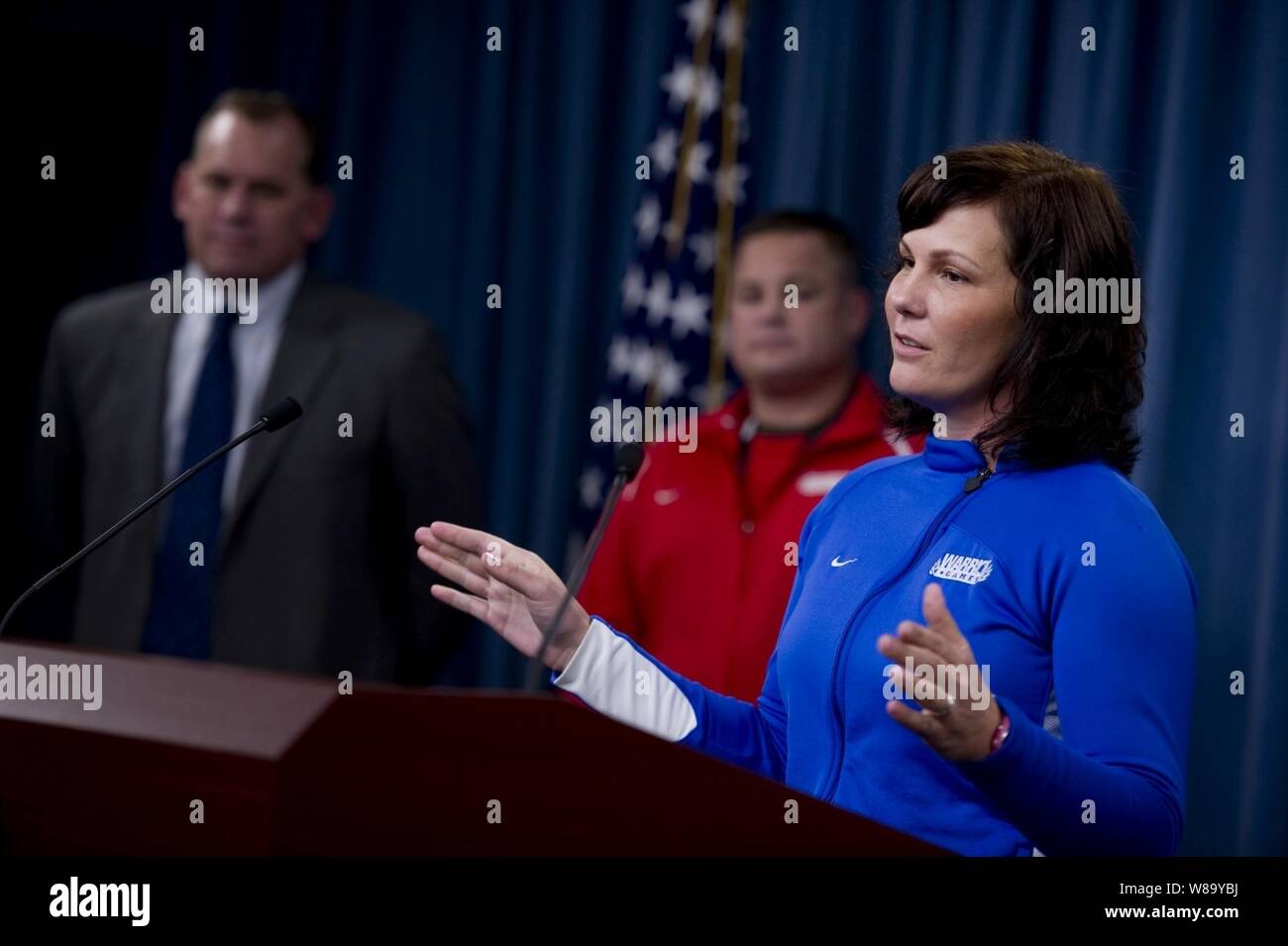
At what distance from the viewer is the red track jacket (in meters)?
3.13

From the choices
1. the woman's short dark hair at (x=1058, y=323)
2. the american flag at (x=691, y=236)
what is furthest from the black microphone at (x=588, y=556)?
the american flag at (x=691, y=236)

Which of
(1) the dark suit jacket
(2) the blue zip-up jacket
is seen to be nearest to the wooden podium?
(2) the blue zip-up jacket

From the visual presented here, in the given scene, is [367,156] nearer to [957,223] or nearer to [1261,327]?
[1261,327]

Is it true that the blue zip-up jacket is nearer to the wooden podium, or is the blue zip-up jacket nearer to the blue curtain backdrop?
the wooden podium

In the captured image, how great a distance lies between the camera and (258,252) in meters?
3.29

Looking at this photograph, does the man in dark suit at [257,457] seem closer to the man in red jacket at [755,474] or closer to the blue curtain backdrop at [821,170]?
the man in red jacket at [755,474]

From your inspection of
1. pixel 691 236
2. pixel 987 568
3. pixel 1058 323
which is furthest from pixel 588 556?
pixel 691 236

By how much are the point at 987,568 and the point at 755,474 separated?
1712 mm

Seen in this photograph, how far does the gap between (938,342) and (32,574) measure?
2353 mm

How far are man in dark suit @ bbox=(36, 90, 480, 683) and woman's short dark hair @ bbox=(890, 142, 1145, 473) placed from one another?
1.64 meters

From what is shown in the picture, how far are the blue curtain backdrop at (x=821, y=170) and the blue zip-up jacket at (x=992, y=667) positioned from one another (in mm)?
656
